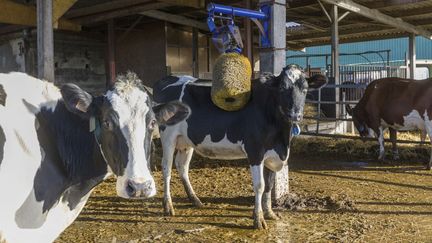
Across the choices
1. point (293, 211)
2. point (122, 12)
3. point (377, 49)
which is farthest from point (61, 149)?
point (377, 49)

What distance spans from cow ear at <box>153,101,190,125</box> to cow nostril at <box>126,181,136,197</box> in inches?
24.2

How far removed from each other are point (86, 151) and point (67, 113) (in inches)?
10.2

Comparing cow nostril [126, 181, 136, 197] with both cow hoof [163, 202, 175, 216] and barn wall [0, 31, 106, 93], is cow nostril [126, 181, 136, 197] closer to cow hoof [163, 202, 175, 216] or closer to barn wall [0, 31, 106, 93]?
cow hoof [163, 202, 175, 216]

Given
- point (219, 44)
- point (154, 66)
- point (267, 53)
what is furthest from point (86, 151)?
point (154, 66)

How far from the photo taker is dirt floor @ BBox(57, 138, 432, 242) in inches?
181

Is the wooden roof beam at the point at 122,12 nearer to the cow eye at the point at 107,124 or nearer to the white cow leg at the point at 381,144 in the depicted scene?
the white cow leg at the point at 381,144

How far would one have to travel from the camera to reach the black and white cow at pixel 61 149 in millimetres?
2490

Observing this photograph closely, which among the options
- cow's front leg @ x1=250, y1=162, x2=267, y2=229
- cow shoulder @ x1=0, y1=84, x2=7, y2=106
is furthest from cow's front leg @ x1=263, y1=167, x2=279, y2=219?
cow shoulder @ x1=0, y1=84, x2=7, y2=106

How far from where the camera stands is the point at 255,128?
4.89 m

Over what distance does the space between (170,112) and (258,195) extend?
2.08m

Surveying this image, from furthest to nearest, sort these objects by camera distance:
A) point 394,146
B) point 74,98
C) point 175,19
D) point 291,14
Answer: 1. point 291,14
2. point 175,19
3. point 394,146
4. point 74,98

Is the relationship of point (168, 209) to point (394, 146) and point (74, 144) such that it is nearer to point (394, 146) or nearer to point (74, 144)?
point (74, 144)

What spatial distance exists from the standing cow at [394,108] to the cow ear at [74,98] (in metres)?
6.78

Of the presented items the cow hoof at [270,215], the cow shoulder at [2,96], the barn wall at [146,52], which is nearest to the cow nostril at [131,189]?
the cow shoulder at [2,96]
